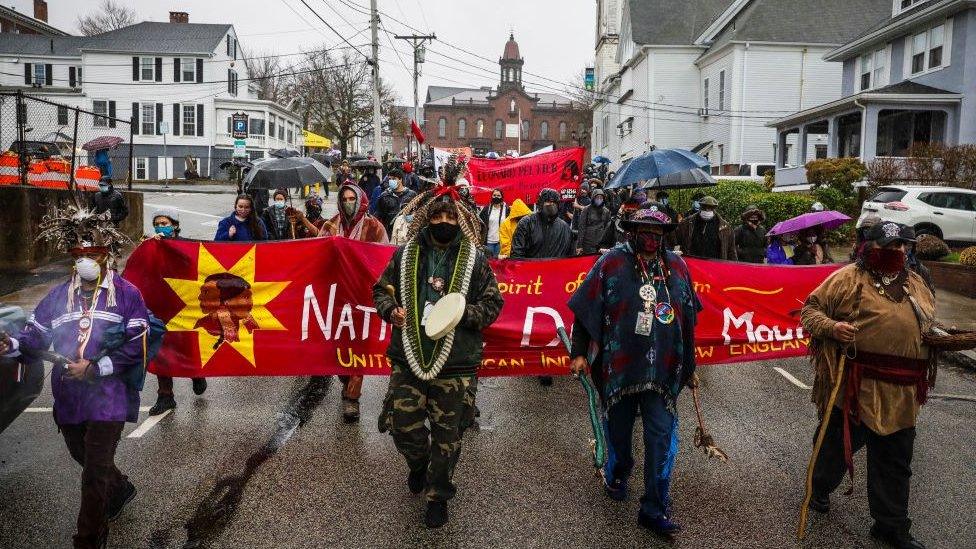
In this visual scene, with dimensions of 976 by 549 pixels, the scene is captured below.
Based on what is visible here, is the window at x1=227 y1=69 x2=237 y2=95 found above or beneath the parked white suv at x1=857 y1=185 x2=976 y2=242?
above

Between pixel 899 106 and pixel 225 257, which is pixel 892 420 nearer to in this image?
pixel 225 257

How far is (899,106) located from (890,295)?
24932mm

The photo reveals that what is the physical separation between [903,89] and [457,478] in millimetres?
26485

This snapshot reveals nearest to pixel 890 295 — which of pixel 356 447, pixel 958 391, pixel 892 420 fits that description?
pixel 892 420

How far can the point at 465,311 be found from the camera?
4.45m

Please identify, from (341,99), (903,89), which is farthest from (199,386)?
(341,99)

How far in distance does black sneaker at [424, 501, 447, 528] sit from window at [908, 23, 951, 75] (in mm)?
27371

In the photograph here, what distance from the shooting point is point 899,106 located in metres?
25.3

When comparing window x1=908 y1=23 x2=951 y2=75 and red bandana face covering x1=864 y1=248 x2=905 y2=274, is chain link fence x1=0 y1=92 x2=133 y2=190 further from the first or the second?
window x1=908 y1=23 x2=951 y2=75

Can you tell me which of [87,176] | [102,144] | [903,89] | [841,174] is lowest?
[87,176]

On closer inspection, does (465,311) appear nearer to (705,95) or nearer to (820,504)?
(820,504)

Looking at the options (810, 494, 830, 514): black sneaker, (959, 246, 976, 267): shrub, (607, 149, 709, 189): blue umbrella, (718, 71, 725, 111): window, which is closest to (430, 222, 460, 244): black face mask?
(810, 494, 830, 514): black sneaker

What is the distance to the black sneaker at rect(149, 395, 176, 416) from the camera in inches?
254

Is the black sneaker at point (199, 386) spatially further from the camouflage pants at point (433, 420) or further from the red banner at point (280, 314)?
the camouflage pants at point (433, 420)
